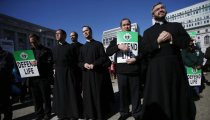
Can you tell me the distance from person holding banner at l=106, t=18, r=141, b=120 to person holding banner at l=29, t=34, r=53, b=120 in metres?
1.73

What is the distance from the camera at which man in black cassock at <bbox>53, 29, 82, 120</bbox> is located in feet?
14.1

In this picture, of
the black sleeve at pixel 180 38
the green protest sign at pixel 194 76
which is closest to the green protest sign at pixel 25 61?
the black sleeve at pixel 180 38

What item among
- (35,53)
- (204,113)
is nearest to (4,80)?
(35,53)

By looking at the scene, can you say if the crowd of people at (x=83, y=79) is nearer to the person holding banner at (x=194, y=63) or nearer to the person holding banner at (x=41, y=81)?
the person holding banner at (x=41, y=81)

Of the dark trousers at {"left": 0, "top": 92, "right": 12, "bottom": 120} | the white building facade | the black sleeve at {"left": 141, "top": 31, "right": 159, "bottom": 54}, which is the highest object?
the white building facade

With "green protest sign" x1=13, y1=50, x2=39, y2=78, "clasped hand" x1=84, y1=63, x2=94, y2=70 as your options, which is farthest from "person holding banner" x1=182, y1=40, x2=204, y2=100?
"green protest sign" x1=13, y1=50, x2=39, y2=78

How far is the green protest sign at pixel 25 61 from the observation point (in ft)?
14.4

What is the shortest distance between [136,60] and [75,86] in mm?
1696

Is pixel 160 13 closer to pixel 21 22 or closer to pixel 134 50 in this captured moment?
pixel 134 50

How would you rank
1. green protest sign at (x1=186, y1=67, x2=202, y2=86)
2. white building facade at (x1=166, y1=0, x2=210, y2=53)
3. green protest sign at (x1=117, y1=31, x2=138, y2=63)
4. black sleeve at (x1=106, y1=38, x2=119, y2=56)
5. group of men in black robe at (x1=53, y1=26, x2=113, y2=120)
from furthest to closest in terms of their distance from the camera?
white building facade at (x1=166, y1=0, x2=210, y2=53) → green protest sign at (x1=186, y1=67, x2=202, y2=86) → group of men in black robe at (x1=53, y1=26, x2=113, y2=120) → black sleeve at (x1=106, y1=38, x2=119, y2=56) → green protest sign at (x1=117, y1=31, x2=138, y2=63)

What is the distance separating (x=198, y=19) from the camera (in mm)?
91688

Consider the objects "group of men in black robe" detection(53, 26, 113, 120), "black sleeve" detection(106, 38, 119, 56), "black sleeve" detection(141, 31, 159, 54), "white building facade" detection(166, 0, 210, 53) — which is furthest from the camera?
"white building facade" detection(166, 0, 210, 53)

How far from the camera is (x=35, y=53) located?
4.59 meters

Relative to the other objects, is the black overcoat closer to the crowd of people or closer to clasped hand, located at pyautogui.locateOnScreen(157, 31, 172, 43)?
clasped hand, located at pyautogui.locateOnScreen(157, 31, 172, 43)
